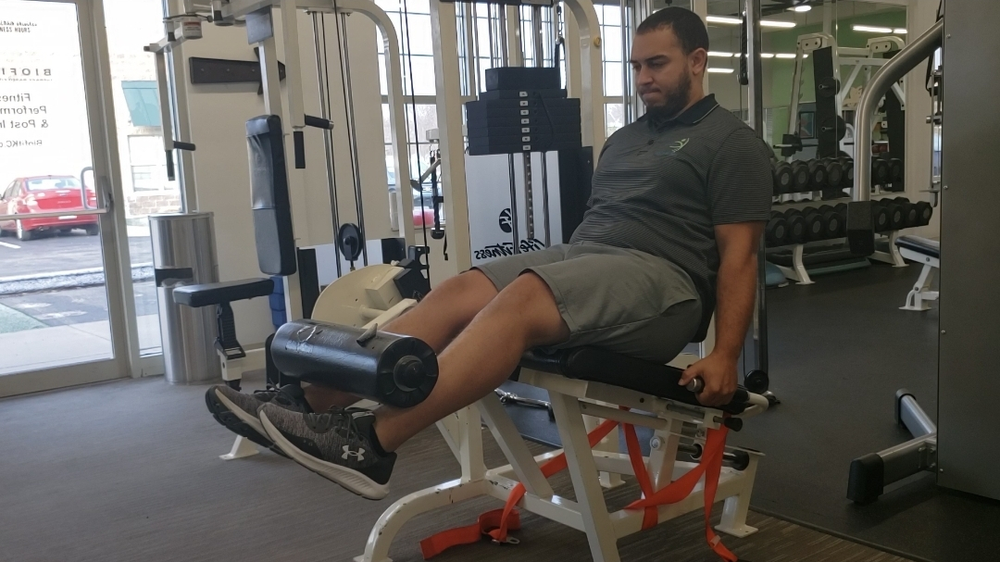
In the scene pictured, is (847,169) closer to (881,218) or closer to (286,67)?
(881,218)

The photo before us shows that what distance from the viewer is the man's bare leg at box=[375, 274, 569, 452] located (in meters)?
1.52

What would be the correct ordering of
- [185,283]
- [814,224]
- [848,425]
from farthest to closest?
[814,224]
[185,283]
[848,425]

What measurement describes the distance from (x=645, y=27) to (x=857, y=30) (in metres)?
7.06

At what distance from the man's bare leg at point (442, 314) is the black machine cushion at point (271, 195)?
1.14m

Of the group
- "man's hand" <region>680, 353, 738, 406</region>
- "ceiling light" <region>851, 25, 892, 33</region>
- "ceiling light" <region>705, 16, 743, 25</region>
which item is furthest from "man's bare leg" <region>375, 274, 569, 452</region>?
"ceiling light" <region>851, 25, 892, 33</region>

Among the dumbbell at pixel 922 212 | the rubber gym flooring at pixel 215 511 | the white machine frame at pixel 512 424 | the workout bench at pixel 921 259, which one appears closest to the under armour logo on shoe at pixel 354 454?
the white machine frame at pixel 512 424

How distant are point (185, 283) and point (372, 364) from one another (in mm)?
2840

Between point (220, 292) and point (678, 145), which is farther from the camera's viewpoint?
point (220, 292)

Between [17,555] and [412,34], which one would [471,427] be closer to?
[17,555]

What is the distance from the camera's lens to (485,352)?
61.2 inches

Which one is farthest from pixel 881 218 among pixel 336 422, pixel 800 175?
pixel 336 422

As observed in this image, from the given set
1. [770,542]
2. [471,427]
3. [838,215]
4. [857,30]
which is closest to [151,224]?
[471,427]

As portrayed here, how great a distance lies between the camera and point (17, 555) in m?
2.18

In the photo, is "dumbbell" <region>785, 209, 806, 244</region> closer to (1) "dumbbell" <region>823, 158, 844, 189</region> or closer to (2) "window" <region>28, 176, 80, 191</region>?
(1) "dumbbell" <region>823, 158, 844, 189</region>
